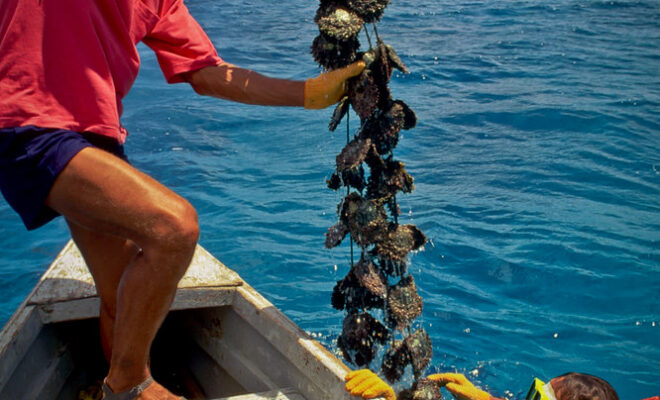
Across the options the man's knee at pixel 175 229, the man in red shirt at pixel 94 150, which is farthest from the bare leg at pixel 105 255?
the man's knee at pixel 175 229

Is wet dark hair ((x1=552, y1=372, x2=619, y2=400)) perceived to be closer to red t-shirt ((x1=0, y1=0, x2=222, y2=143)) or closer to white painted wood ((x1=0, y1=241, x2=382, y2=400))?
white painted wood ((x1=0, y1=241, x2=382, y2=400))

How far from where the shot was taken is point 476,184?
21.9ft

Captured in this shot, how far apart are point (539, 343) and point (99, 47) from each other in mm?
3728

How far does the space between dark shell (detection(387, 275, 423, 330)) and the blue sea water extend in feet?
7.08

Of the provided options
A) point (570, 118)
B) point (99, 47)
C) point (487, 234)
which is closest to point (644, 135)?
point (570, 118)

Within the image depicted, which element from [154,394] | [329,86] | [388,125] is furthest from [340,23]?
[154,394]

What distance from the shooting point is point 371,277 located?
250 cm

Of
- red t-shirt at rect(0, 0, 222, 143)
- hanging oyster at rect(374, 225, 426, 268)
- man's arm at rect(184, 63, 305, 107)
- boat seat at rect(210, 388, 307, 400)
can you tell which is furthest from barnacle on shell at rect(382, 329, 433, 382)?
red t-shirt at rect(0, 0, 222, 143)

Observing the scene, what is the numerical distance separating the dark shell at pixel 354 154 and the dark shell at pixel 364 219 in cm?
14

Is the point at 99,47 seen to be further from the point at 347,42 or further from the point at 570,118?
the point at 570,118

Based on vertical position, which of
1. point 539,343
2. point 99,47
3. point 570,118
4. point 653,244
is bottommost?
point 539,343

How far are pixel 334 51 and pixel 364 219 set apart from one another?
0.61 m

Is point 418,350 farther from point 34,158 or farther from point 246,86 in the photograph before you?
point 34,158

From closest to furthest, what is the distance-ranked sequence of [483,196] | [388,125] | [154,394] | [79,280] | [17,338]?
1. [154,394]
2. [388,125]
3. [17,338]
4. [79,280]
5. [483,196]
